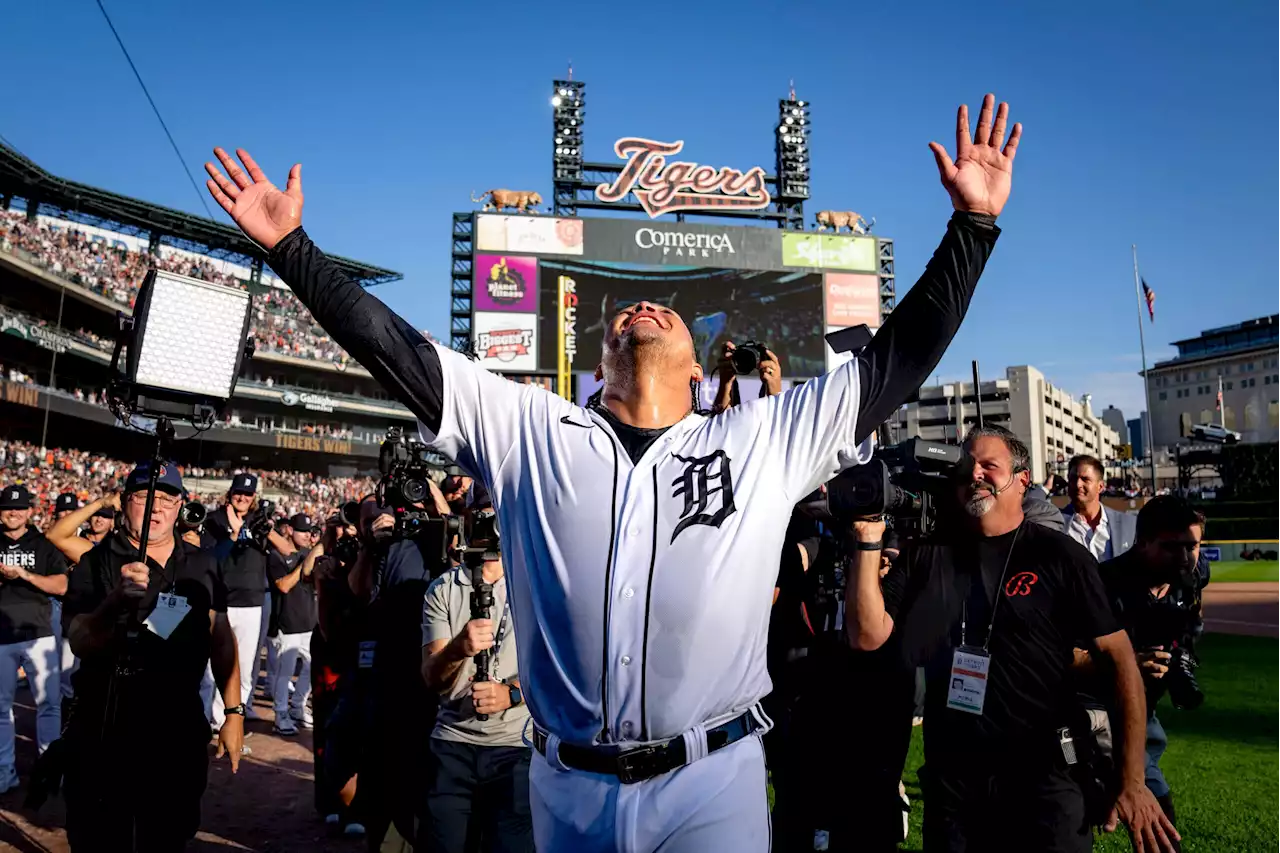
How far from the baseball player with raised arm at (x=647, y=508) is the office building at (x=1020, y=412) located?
8987 cm

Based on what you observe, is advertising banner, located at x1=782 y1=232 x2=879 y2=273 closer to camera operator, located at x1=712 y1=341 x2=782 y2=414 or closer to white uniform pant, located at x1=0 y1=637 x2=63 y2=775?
white uniform pant, located at x1=0 y1=637 x2=63 y2=775

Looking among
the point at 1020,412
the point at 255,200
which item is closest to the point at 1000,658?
the point at 255,200

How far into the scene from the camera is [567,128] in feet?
140

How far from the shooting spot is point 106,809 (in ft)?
13.9

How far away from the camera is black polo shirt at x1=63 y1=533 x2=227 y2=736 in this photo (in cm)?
440

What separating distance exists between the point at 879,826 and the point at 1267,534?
133ft

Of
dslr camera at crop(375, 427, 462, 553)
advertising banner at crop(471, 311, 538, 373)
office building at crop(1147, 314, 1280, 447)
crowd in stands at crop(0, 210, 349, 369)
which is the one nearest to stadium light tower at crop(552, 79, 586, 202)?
advertising banner at crop(471, 311, 538, 373)

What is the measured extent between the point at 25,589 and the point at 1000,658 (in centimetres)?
814

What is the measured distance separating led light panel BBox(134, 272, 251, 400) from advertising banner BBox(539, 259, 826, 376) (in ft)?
96.8

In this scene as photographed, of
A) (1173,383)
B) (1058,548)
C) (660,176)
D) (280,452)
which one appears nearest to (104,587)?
(1058,548)

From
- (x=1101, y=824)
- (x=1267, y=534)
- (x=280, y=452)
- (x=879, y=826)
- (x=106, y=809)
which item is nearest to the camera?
(x=1101, y=824)

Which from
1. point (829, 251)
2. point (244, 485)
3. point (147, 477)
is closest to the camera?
point (147, 477)

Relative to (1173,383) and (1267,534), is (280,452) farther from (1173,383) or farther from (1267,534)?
(1173,383)

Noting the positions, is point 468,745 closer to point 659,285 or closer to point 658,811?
point 658,811
